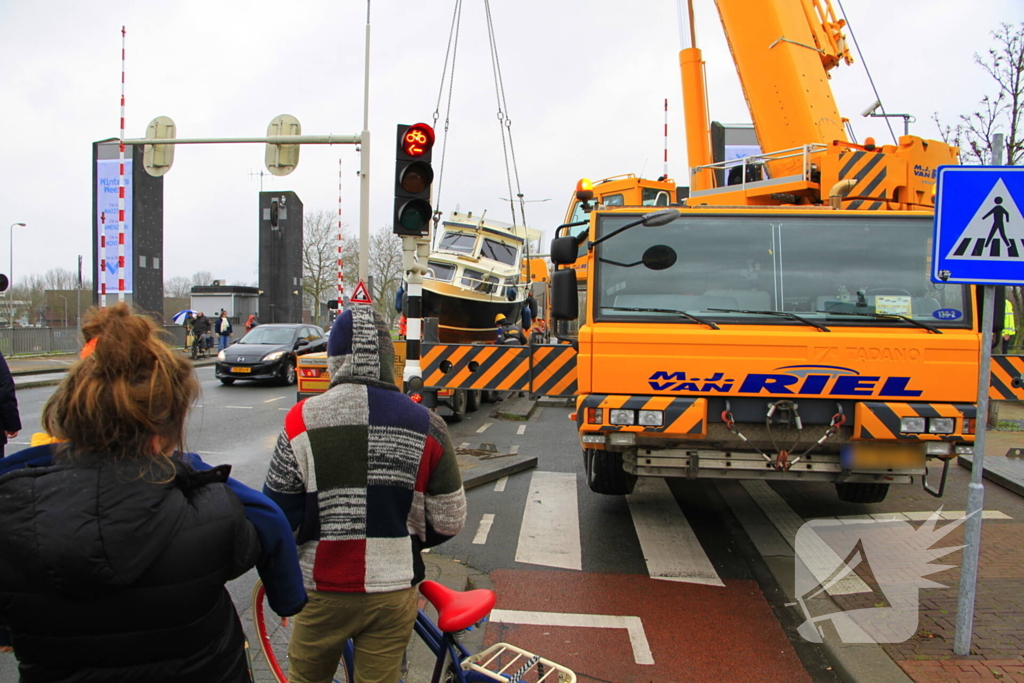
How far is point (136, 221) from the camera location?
29.7 meters

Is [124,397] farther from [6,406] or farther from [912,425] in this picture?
[912,425]

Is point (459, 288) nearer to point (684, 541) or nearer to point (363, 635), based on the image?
point (684, 541)

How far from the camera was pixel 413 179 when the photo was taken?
7.27 metres

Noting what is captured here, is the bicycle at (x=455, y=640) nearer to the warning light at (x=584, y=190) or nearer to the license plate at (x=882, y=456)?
the license plate at (x=882, y=456)

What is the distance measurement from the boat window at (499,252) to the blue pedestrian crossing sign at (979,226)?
1319cm

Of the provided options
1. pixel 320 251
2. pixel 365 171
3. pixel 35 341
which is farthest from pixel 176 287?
pixel 365 171

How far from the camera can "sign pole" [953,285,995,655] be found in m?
3.75

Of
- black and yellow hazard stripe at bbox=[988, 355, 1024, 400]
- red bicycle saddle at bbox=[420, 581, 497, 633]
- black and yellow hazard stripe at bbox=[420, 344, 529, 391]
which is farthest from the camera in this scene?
black and yellow hazard stripe at bbox=[420, 344, 529, 391]

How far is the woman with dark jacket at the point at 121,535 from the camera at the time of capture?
5.00ft

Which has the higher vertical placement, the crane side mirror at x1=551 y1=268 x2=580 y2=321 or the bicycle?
the crane side mirror at x1=551 y1=268 x2=580 y2=321

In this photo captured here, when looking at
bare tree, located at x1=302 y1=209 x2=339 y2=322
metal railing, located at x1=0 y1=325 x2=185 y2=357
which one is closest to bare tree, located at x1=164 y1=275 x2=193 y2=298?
bare tree, located at x1=302 y1=209 x2=339 y2=322

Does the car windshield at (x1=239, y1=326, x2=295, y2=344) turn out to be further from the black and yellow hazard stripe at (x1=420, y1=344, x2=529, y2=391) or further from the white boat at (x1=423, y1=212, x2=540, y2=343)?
the black and yellow hazard stripe at (x1=420, y1=344, x2=529, y2=391)

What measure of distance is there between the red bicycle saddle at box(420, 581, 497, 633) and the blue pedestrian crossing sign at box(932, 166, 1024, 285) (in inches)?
119

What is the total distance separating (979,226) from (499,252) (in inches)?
539
